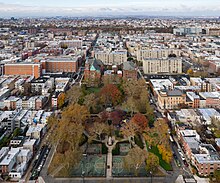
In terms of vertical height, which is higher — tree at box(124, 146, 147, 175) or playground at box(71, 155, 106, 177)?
tree at box(124, 146, 147, 175)

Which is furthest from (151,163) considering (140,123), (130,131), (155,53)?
(155,53)

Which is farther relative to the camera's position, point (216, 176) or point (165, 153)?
point (165, 153)

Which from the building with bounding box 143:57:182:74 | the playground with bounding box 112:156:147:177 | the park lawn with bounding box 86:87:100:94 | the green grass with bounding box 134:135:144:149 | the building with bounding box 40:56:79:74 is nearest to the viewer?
the playground with bounding box 112:156:147:177

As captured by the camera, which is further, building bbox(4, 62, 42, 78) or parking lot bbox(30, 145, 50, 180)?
building bbox(4, 62, 42, 78)

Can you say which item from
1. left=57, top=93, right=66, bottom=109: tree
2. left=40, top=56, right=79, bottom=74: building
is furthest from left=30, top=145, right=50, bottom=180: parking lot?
left=40, top=56, right=79, bottom=74: building

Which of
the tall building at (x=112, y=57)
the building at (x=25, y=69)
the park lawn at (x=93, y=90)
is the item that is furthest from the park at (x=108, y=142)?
the tall building at (x=112, y=57)

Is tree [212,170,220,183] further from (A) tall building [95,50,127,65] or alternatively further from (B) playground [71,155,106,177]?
(A) tall building [95,50,127,65]

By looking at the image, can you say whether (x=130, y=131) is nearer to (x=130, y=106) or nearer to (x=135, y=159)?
(x=135, y=159)

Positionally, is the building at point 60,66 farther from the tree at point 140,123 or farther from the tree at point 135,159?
the tree at point 135,159

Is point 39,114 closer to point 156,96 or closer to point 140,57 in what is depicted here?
point 156,96
